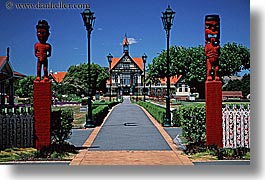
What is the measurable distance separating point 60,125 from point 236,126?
311cm

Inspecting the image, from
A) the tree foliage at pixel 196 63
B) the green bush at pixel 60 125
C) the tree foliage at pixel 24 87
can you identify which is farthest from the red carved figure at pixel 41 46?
the tree foliage at pixel 196 63

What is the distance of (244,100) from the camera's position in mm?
8281

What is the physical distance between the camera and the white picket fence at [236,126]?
8059mm

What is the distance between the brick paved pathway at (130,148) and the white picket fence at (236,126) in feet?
2.87

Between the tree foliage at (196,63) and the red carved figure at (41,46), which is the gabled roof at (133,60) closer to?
the tree foliage at (196,63)

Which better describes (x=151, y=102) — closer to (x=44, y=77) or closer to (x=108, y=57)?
(x=108, y=57)

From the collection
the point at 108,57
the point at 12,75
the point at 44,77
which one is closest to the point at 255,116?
the point at 108,57

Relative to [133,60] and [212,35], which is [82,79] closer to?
[133,60]

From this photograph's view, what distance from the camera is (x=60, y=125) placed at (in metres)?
8.36

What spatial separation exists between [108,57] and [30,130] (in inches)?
80.5

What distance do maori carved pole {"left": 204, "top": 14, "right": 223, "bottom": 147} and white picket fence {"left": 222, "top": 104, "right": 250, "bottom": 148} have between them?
0.12m

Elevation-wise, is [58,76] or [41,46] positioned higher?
[41,46]

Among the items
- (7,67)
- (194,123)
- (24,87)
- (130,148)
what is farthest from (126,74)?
(7,67)

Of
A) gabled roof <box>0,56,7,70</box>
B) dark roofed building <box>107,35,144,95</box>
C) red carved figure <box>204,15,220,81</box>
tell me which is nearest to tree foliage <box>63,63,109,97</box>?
dark roofed building <box>107,35,144,95</box>
